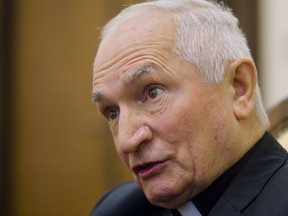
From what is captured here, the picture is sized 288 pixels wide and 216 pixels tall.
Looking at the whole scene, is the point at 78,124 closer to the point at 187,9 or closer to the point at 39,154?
the point at 39,154

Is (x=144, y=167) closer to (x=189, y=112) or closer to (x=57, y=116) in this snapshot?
(x=189, y=112)

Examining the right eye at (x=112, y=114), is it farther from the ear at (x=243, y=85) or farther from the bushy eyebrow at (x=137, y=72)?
the ear at (x=243, y=85)

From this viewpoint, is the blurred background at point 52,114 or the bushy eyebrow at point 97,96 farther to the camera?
the blurred background at point 52,114

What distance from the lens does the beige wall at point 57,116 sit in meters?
3.74

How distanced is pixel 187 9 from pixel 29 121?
7.69ft

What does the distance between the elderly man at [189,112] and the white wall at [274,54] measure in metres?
1.77

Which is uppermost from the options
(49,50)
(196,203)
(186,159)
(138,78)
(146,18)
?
(49,50)

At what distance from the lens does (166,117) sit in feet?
4.98

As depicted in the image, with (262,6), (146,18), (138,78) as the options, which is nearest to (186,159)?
(138,78)

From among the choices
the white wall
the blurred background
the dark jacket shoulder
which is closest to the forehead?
the dark jacket shoulder

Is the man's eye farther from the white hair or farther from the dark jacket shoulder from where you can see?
the dark jacket shoulder

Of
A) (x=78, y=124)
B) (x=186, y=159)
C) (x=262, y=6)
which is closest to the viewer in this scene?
(x=186, y=159)

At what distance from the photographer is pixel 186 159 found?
1502 millimetres

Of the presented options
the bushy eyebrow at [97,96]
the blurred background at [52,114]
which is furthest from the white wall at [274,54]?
the bushy eyebrow at [97,96]
